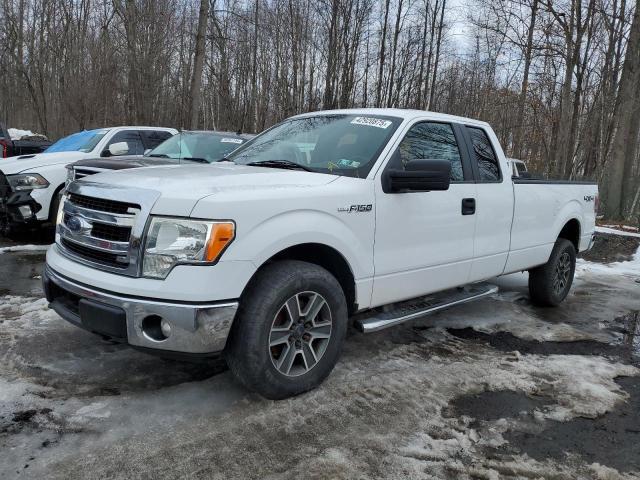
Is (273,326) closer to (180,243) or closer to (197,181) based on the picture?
(180,243)

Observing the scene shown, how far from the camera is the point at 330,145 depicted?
4.09m

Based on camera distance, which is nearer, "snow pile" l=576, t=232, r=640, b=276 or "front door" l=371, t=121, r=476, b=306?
"front door" l=371, t=121, r=476, b=306

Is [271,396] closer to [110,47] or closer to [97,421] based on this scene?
[97,421]

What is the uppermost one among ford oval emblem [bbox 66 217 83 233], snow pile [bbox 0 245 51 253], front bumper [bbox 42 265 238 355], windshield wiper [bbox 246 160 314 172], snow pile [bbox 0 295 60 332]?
windshield wiper [bbox 246 160 314 172]

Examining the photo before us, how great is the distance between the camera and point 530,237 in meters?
5.43

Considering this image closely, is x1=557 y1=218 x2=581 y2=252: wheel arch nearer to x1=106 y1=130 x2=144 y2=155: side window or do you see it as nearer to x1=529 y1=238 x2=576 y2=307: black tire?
x1=529 y1=238 x2=576 y2=307: black tire

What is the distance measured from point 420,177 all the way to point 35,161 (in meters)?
6.62

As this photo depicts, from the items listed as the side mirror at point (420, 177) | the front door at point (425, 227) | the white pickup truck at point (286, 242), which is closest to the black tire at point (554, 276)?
the white pickup truck at point (286, 242)

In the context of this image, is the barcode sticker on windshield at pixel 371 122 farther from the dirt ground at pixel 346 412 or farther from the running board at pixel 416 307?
the dirt ground at pixel 346 412

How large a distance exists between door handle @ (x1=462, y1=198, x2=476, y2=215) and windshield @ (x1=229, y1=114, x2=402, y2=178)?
3.00 ft

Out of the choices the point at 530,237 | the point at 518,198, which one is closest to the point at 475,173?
the point at 518,198

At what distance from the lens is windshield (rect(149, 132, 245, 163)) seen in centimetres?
762

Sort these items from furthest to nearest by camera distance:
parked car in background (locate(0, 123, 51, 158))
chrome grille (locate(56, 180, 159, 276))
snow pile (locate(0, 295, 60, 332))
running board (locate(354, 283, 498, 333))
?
parked car in background (locate(0, 123, 51, 158)) → snow pile (locate(0, 295, 60, 332)) → running board (locate(354, 283, 498, 333)) → chrome grille (locate(56, 180, 159, 276))

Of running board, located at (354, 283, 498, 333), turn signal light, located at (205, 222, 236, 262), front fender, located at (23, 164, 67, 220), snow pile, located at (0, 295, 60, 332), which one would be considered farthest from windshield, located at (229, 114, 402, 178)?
front fender, located at (23, 164, 67, 220)
